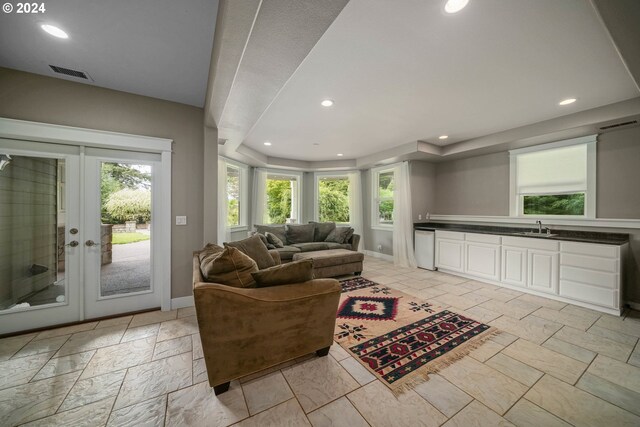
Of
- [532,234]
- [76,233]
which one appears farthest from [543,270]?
[76,233]

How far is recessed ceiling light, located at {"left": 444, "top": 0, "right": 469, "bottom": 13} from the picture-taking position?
143 cm

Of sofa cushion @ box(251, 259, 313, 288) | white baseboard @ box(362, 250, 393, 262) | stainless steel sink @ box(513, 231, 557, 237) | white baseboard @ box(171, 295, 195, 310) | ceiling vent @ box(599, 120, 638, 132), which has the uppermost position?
ceiling vent @ box(599, 120, 638, 132)

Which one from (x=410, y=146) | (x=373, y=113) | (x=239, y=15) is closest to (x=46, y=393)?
(x=239, y=15)

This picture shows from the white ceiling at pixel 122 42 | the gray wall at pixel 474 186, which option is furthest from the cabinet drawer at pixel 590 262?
the white ceiling at pixel 122 42

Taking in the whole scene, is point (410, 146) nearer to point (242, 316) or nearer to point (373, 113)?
point (373, 113)

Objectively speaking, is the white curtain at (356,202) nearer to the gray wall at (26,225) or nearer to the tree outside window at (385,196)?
the tree outside window at (385,196)

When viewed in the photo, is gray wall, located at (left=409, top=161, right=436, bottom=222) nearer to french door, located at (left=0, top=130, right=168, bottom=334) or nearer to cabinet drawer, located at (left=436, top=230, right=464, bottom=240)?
cabinet drawer, located at (left=436, top=230, right=464, bottom=240)

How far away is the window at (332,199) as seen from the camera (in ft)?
21.4

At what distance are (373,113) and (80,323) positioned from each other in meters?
4.44

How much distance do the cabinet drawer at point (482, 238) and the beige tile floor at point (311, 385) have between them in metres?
1.60

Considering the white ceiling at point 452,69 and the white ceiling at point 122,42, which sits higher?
the white ceiling at point 122,42

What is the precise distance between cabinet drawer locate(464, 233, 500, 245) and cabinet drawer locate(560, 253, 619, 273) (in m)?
0.80

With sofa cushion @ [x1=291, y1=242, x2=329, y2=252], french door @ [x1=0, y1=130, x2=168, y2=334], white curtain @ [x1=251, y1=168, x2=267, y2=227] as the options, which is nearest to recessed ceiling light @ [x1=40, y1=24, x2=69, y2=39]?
french door @ [x1=0, y1=130, x2=168, y2=334]

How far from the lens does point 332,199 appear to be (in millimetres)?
6652
